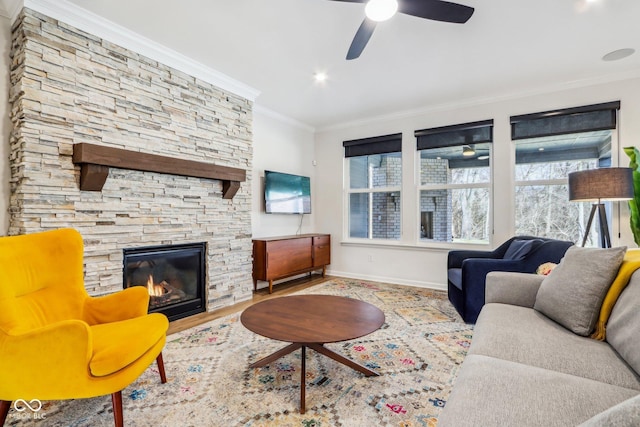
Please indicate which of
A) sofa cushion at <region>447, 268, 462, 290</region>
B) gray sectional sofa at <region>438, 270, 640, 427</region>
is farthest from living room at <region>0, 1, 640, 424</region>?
gray sectional sofa at <region>438, 270, 640, 427</region>

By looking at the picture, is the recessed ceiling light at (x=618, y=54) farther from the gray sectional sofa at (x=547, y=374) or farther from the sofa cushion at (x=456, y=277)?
the gray sectional sofa at (x=547, y=374)

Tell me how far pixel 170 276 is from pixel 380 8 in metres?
2.93

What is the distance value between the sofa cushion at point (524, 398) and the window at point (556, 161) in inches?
131

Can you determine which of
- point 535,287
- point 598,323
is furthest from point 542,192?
point 598,323

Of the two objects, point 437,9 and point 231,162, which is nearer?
point 437,9

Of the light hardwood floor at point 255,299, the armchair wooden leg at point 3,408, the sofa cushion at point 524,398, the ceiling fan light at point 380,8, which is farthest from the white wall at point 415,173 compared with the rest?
the armchair wooden leg at point 3,408

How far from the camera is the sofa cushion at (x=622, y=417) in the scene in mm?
438

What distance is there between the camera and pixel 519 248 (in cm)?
Answer: 298

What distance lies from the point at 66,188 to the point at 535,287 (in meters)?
3.37

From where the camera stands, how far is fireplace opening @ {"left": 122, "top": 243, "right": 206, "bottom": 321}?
9.38ft

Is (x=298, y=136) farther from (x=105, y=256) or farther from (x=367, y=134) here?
(x=105, y=256)

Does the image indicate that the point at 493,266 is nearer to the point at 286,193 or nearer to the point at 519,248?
the point at 519,248

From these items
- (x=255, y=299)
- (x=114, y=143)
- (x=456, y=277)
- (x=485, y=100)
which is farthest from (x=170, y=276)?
(x=485, y=100)

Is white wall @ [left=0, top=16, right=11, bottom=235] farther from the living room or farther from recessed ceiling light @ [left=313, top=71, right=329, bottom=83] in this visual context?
recessed ceiling light @ [left=313, top=71, right=329, bottom=83]
